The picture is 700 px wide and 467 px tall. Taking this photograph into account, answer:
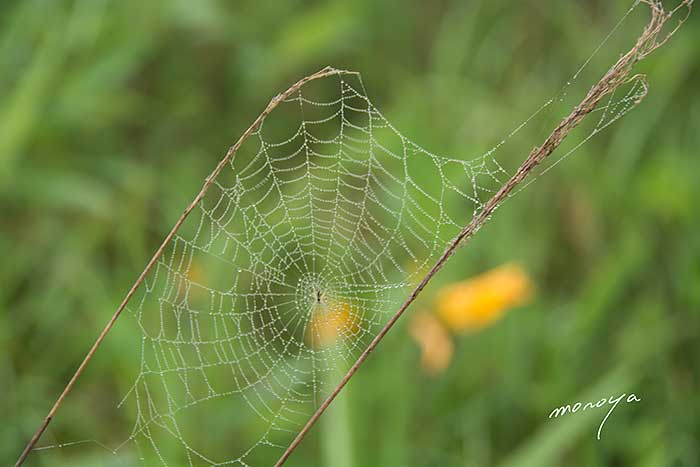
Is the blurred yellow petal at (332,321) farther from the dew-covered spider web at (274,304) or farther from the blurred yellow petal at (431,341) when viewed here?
the blurred yellow petal at (431,341)

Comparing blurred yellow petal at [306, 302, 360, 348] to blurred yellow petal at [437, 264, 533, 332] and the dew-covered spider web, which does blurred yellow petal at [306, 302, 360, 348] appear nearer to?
the dew-covered spider web

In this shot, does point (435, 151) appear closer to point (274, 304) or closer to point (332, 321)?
point (274, 304)

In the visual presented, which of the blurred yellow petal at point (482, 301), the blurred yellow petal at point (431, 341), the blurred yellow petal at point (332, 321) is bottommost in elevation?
the blurred yellow petal at point (332, 321)

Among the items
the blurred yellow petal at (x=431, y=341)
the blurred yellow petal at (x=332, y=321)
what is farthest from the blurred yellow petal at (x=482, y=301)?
the blurred yellow petal at (x=332, y=321)

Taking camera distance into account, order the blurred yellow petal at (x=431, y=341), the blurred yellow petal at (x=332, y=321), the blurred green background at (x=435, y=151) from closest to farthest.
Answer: the blurred yellow petal at (x=332, y=321)
the blurred green background at (x=435, y=151)
the blurred yellow petal at (x=431, y=341)

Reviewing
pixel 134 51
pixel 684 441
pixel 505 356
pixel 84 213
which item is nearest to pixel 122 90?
pixel 134 51

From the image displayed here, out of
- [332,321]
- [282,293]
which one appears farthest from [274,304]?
[332,321]
